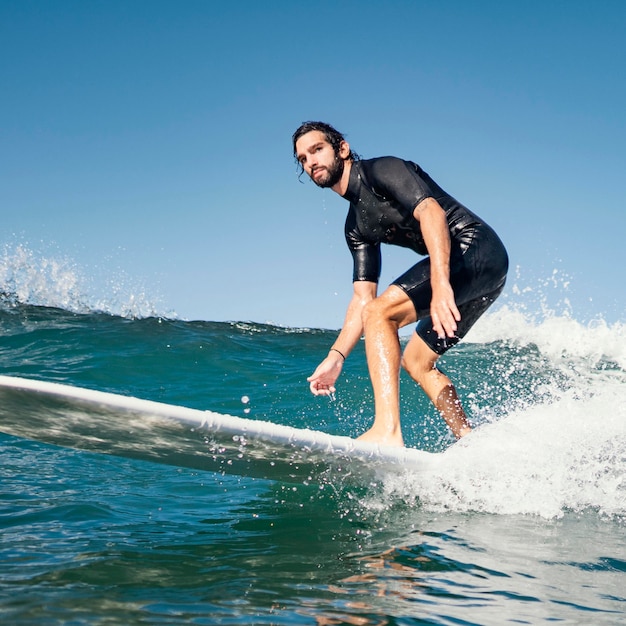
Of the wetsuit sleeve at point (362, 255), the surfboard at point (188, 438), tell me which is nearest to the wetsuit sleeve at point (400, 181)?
the wetsuit sleeve at point (362, 255)

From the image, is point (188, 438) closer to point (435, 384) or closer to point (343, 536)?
point (343, 536)

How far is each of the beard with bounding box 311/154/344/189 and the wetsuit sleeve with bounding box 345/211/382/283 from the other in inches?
12.1

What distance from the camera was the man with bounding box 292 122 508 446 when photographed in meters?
3.81

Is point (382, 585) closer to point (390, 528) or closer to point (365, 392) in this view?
point (390, 528)

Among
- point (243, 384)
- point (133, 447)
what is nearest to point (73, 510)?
point (133, 447)

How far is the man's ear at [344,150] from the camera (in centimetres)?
420

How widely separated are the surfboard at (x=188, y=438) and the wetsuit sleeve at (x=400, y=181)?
137cm

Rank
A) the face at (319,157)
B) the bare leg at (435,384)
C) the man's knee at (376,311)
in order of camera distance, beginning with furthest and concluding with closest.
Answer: the bare leg at (435,384), the face at (319,157), the man's knee at (376,311)

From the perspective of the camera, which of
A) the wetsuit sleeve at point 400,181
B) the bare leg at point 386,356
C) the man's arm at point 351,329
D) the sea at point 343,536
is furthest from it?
the man's arm at point 351,329

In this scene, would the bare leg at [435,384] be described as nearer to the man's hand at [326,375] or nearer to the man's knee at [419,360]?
the man's knee at [419,360]

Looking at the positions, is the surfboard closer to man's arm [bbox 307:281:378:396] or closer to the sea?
the sea

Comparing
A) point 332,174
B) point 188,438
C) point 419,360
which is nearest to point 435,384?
point 419,360

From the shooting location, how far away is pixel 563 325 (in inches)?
550

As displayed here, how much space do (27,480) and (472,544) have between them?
2.72 m
